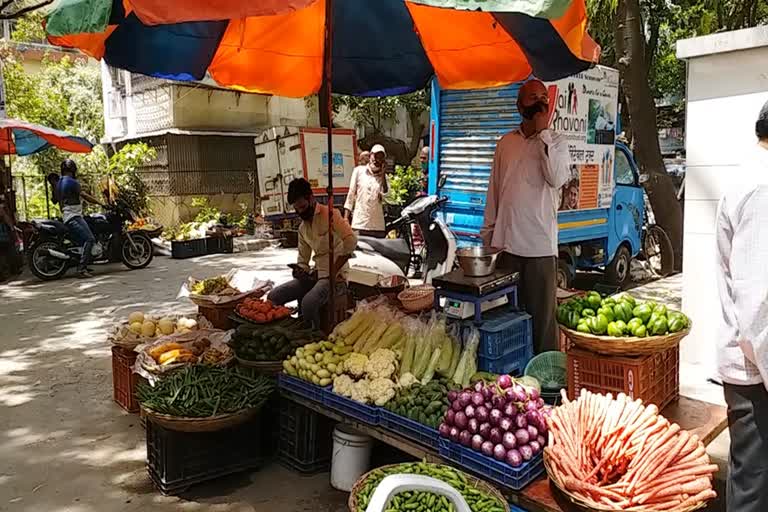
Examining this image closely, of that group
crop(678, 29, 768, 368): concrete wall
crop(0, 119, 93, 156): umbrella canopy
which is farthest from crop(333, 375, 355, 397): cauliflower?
crop(0, 119, 93, 156): umbrella canopy

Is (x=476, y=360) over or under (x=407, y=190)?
under

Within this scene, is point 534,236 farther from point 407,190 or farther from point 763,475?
point 407,190

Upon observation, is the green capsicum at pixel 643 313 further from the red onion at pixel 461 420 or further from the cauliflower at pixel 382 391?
the cauliflower at pixel 382 391

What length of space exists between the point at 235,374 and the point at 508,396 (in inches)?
77.8

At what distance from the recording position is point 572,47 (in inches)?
140

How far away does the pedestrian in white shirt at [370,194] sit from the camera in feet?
28.7

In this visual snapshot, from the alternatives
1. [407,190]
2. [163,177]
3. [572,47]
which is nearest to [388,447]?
[572,47]

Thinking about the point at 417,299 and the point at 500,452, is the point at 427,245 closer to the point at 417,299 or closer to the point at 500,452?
the point at 417,299

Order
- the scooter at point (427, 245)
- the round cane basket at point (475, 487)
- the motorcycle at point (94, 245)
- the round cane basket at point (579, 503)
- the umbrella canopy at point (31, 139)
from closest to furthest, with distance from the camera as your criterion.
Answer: the round cane basket at point (579, 503) → the round cane basket at point (475, 487) → the scooter at point (427, 245) → the motorcycle at point (94, 245) → the umbrella canopy at point (31, 139)

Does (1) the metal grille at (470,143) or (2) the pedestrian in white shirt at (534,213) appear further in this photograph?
(1) the metal grille at (470,143)

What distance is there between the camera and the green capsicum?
10.2ft

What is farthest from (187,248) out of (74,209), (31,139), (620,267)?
(620,267)

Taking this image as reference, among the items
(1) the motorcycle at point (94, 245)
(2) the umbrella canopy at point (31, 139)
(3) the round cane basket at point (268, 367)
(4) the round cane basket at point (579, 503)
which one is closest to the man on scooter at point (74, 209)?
(1) the motorcycle at point (94, 245)

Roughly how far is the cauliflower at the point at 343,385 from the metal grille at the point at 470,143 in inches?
165
